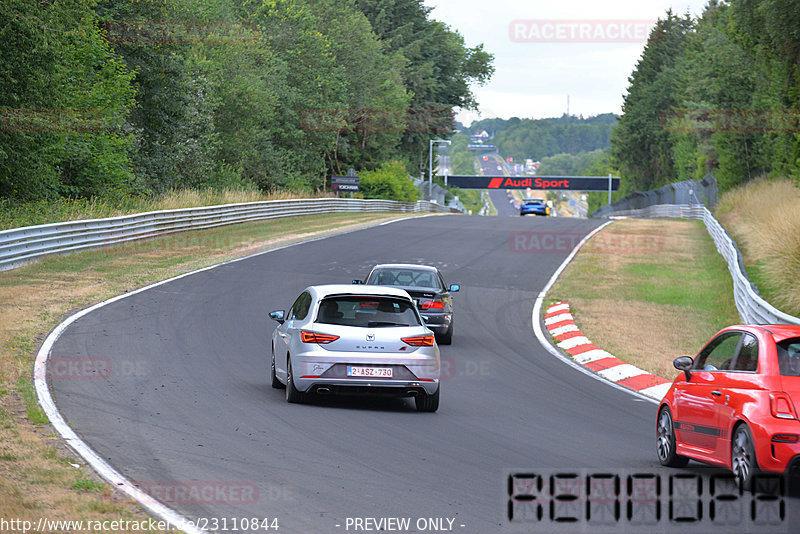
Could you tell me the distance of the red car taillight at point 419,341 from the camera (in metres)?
12.3

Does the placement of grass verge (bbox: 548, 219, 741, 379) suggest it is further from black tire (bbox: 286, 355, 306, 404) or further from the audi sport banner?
the audi sport banner

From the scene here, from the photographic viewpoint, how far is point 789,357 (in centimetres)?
834

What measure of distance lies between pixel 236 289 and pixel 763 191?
29.9 meters

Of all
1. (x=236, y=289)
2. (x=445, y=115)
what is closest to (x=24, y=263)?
(x=236, y=289)

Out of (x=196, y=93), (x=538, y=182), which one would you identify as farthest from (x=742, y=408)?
(x=538, y=182)

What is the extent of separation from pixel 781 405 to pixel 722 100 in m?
64.8

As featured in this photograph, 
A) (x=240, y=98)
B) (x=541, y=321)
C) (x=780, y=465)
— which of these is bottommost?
(x=541, y=321)

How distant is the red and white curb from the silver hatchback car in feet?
12.7

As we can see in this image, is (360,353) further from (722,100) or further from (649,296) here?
(722,100)

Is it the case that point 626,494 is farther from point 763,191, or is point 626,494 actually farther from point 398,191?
point 398,191

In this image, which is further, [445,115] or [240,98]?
[445,115]

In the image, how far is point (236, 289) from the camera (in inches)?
944

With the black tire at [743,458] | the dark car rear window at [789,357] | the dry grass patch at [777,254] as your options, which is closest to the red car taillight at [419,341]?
the black tire at [743,458]

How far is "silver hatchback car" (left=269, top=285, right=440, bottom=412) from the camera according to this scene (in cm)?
1205
